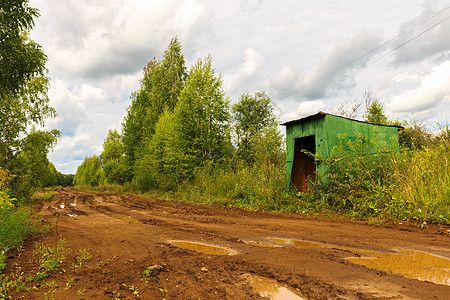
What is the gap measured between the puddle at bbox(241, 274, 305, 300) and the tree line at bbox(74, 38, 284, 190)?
948 centimetres

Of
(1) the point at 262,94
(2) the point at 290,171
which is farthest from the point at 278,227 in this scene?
(1) the point at 262,94

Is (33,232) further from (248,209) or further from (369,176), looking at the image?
(369,176)

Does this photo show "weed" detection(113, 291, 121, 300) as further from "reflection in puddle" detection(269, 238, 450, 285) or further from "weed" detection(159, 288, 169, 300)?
"reflection in puddle" detection(269, 238, 450, 285)

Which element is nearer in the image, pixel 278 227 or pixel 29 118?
pixel 278 227

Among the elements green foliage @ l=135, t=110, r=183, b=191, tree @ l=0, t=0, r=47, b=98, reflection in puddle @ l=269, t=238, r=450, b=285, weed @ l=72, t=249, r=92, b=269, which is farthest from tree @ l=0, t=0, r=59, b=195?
reflection in puddle @ l=269, t=238, r=450, b=285

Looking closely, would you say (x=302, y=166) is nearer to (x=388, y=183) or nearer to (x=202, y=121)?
(x=388, y=183)

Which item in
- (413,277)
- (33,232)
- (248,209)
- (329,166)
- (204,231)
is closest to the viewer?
(413,277)

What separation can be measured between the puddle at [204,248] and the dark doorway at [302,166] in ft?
24.4

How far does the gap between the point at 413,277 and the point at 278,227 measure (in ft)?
12.1

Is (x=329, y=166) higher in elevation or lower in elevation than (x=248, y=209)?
higher

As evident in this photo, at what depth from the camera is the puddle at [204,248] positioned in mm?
4709

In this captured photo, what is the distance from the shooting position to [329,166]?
9.63 m

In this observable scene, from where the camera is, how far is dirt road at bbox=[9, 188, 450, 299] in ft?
9.77

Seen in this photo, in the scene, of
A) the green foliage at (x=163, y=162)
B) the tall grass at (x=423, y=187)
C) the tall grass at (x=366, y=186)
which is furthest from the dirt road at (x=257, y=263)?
the green foliage at (x=163, y=162)
